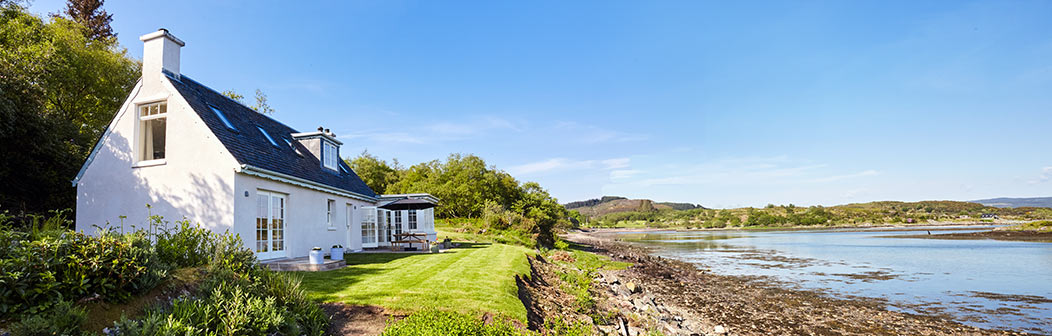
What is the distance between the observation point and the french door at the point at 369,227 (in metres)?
19.0

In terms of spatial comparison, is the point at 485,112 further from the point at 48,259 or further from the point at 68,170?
the point at 48,259

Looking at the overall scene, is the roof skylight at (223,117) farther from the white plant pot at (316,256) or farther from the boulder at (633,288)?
the boulder at (633,288)

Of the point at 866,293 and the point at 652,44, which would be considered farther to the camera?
the point at 652,44

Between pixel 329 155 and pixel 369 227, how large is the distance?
144 inches

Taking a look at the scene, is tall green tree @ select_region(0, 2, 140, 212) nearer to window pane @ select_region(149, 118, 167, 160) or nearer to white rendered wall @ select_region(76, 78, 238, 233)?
white rendered wall @ select_region(76, 78, 238, 233)

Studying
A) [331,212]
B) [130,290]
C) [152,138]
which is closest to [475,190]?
[331,212]

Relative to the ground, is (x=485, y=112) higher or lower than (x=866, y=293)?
higher

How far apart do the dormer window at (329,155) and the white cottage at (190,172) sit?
2323 mm

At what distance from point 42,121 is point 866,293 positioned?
27.1 metres

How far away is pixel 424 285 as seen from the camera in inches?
356

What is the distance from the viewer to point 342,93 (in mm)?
20438

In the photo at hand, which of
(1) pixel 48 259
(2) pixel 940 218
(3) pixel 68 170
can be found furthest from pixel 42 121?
(2) pixel 940 218

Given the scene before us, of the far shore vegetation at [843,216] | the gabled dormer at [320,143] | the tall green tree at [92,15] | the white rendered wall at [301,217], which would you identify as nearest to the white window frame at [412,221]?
the white rendered wall at [301,217]

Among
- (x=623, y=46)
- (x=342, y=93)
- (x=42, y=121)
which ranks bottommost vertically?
(x=42, y=121)
